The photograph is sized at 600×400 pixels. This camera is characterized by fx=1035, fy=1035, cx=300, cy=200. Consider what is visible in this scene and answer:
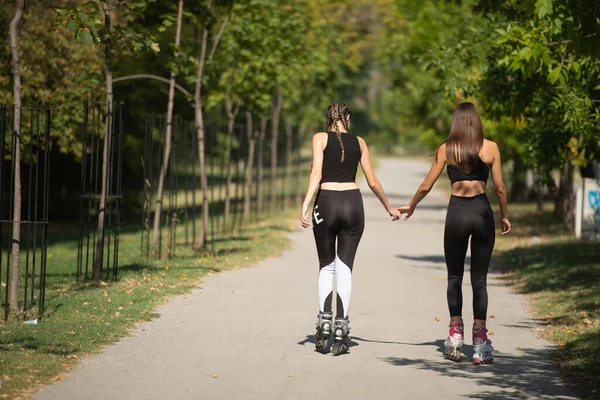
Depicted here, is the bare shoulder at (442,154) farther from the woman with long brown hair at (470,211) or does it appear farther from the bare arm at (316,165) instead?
the bare arm at (316,165)

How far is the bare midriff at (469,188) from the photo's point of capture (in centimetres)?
794

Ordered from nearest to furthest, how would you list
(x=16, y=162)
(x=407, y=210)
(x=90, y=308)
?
(x=407, y=210)
(x=16, y=162)
(x=90, y=308)

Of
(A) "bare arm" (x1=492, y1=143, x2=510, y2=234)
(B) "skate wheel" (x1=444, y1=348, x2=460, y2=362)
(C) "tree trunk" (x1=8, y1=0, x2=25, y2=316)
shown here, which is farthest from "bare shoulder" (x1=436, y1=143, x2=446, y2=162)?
(C) "tree trunk" (x1=8, y1=0, x2=25, y2=316)

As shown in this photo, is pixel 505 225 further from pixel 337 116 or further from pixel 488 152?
pixel 337 116

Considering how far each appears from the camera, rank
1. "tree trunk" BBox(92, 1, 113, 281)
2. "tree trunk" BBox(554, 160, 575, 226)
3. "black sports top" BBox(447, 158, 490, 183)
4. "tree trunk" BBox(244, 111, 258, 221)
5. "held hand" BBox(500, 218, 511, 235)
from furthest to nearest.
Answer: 1. "tree trunk" BBox(244, 111, 258, 221)
2. "tree trunk" BBox(554, 160, 575, 226)
3. "tree trunk" BBox(92, 1, 113, 281)
4. "held hand" BBox(500, 218, 511, 235)
5. "black sports top" BBox(447, 158, 490, 183)

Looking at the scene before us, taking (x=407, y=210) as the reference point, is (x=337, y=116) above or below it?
above

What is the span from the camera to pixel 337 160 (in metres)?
8.16

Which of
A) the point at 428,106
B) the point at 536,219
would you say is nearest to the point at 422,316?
A: the point at 536,219

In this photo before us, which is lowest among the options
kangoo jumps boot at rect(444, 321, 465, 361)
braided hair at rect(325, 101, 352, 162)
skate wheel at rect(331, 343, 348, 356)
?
skate wheel at rect(331, 343, 348, 356)

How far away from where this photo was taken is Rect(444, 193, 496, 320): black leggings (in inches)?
313

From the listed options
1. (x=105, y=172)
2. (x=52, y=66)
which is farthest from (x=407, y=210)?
(x=52, y=66)

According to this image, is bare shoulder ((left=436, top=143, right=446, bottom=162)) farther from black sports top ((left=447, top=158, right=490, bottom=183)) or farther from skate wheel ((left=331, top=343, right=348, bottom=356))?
skate wheel ((left=331, top=343, right=348, bottom=356))

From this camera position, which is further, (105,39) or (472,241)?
(105,39)

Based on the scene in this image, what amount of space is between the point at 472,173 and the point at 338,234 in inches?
46.4
